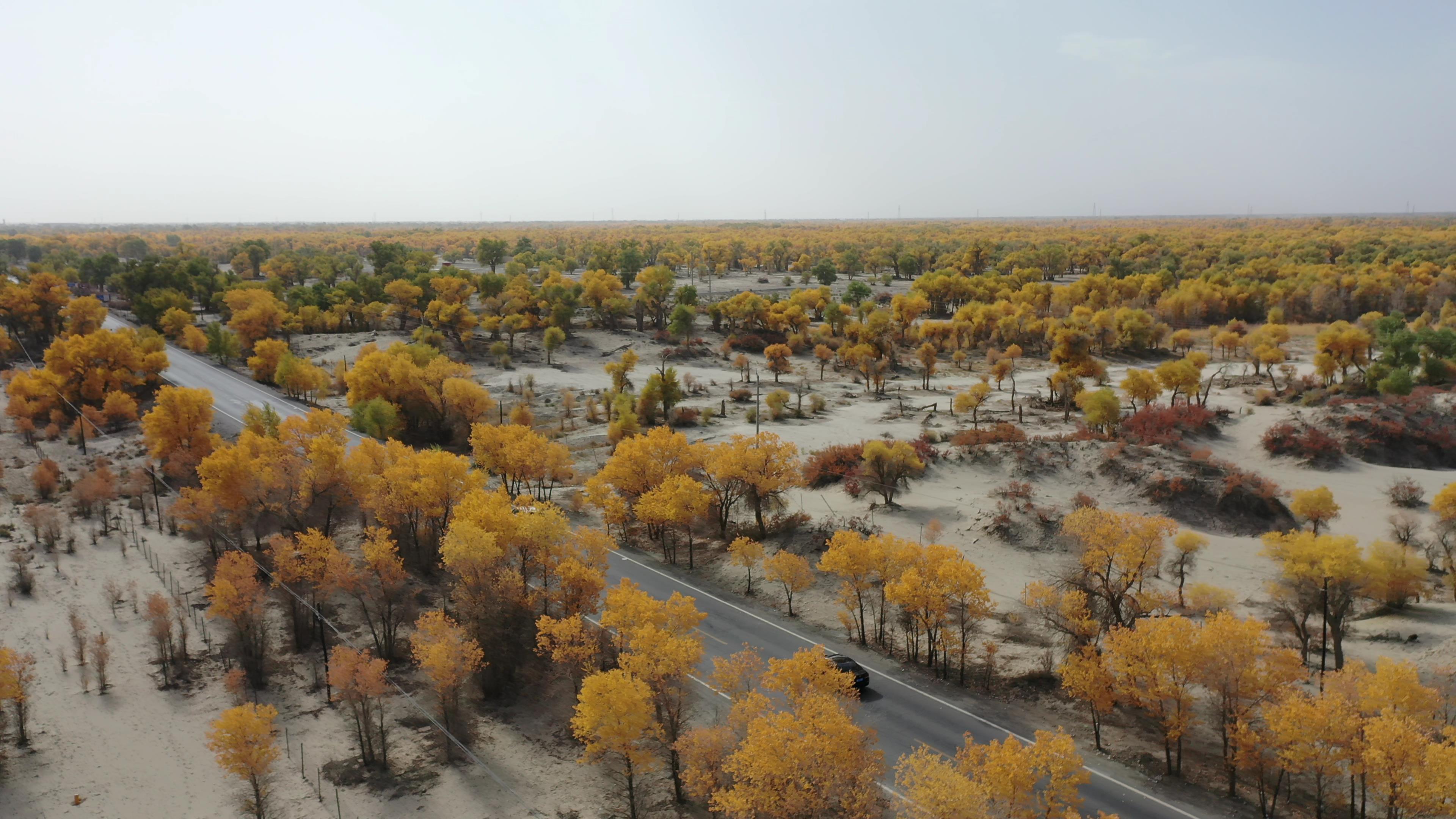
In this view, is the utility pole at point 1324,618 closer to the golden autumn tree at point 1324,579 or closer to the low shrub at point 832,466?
the golden autumn tree at point 1324,579

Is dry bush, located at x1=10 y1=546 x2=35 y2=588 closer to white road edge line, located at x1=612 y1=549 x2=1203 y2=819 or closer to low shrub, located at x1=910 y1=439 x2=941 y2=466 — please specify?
white road edge line, located at x1=612 y1=549 x2=1203 y2=819

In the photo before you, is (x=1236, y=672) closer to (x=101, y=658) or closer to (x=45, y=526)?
(x=101, y=658)

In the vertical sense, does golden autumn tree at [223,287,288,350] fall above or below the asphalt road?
above

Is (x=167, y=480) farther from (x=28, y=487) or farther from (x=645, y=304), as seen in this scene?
(x=645, y=304)

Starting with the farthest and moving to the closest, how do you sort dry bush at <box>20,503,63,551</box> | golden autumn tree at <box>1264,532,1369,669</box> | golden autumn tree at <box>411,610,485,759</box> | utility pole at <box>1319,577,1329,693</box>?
dry bush at <box>20,503,63,551</box>
golden autumn tree at <box>1264,532,1369,669</box>
utility pole at <box>1319,577,1329,693</box>
golden autumn tree at <box>411,610,485,759</box>

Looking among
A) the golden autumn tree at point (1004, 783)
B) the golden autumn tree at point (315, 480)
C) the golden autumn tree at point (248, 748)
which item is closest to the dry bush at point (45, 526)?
the golden autumn tree at point (315, 480)

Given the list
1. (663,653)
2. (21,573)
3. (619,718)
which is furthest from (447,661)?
(21,573)

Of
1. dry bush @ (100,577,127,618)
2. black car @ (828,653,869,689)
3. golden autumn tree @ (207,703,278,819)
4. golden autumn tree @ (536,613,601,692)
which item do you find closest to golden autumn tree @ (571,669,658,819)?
golden autumn tree @ (536,613,601,692)
